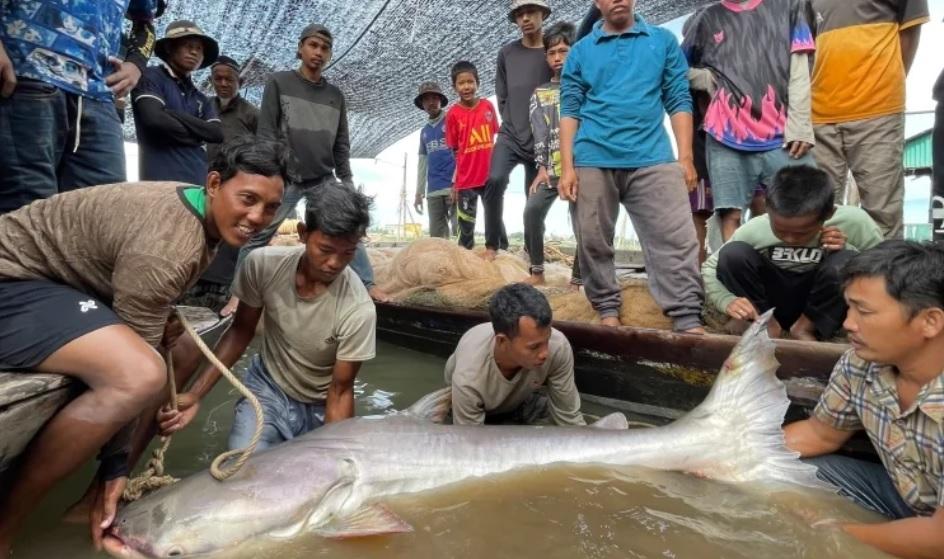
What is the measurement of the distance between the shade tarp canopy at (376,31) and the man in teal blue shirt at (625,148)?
14.7ft

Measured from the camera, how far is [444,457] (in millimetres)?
2648

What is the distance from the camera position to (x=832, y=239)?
3348 millimetres

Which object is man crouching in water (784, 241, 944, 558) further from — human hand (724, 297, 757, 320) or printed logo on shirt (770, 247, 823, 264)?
printed logo on shirt (770, 247, 823, 264)

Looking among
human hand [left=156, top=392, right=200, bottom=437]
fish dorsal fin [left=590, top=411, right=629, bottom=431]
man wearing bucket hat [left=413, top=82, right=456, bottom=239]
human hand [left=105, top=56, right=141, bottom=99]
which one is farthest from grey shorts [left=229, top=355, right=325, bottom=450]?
man wearing bucket hat [left=413, top=82, right=456, bottom=239]

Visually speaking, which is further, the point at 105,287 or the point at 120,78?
the point at 120,78

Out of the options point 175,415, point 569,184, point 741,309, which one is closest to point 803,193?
point 741,309

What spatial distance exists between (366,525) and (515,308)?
3.90 ft

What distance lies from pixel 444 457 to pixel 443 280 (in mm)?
2763

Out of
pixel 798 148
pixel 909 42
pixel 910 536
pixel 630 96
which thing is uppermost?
pixel 909 42

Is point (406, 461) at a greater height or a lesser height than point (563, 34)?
lesser

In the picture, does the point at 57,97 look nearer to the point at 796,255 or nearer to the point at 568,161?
the point at 568,161

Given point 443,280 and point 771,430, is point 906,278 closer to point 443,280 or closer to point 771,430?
point 771,430

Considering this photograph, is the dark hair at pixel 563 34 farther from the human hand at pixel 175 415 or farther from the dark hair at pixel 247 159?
the human hand at pixel 175 415

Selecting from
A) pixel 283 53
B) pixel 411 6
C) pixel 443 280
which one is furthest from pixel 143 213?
pixel 283 53
